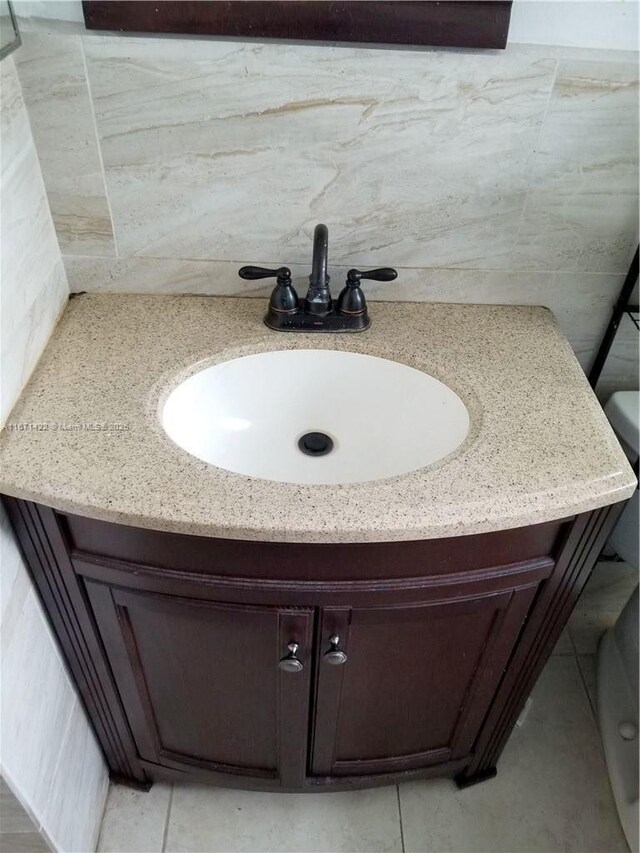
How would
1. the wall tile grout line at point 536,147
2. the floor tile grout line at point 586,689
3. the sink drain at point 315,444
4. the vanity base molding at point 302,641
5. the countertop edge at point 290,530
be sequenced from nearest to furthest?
the countertop edge at point 290,530
the vanity base molding at point 302,641
the wall tile grout line at point 536,147
the sink drain at point 315,444
the floor tile grout line at point 586,689

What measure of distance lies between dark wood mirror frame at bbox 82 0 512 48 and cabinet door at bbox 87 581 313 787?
2.70ft

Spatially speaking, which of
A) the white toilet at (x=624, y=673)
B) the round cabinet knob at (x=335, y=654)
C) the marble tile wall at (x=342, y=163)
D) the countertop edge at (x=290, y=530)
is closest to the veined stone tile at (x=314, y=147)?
the marble tile wall at (x=342, y=163)

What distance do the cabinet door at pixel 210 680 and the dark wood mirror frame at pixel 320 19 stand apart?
0.82m

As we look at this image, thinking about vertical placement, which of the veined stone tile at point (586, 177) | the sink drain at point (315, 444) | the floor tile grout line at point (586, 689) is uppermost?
the veined stone tile at point (586, 177)

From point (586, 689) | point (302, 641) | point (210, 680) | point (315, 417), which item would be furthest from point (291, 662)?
point (586, 689)

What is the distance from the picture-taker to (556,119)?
1.04m

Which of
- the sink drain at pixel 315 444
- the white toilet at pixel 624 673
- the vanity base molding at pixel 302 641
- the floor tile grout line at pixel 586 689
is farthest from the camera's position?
the floor tile grout line at pixel 586 689

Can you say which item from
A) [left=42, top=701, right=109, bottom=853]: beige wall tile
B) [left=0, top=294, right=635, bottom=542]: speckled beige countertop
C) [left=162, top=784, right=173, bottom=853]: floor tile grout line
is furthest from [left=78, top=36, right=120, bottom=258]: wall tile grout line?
[left=162, top=784, right=173, bottom=853]: floor tile grout line

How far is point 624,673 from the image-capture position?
1538mm

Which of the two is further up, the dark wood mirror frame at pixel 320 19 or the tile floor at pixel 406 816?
the dark wood mirror frame at pixel 320 19

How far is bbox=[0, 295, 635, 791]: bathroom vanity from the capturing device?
2.75ft

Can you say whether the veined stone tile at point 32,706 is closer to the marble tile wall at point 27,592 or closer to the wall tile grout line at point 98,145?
the marble tile wall at point 27,592

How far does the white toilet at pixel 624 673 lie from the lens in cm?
132

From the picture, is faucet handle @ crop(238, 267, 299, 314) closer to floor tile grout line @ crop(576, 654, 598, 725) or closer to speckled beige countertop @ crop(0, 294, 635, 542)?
speckled beige countertop @ crop(0, 294, 635, 542)
